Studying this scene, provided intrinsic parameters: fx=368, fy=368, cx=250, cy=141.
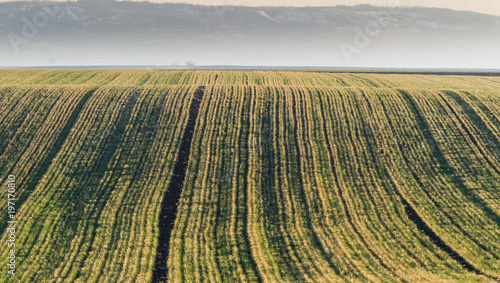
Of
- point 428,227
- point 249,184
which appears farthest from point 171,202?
point 428,227

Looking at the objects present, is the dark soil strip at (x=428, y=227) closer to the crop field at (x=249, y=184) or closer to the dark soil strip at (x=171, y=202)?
the crop field at (x=249, y=184)

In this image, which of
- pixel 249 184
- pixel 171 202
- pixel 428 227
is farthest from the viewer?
pixel 249 184

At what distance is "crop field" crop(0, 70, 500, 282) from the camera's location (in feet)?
81.1

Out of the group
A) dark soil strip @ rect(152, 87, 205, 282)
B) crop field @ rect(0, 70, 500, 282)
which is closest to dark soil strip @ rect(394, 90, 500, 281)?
crop field @ rect(0, 70, 500, 282)

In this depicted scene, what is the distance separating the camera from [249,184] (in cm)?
3400

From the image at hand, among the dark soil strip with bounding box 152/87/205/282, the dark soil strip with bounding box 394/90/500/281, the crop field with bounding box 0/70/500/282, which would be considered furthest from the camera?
the crop field with bounding box 0/70/500/282

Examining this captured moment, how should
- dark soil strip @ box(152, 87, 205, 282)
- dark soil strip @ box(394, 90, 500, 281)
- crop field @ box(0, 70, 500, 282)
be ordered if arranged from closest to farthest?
A: dark soil strip @ box(152, 87, 205, 282) < dark soil strip @ box(394, 90, 500, 281) < crop field @ box(0, 70, 500, 282)

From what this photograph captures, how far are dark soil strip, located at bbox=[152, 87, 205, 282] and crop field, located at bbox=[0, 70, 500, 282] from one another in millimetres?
137

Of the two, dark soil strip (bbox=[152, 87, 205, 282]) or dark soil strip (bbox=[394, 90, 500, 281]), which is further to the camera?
dark soil strip (bbox=[394, 90, 500, 281])

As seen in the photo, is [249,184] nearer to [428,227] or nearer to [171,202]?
[171,202]

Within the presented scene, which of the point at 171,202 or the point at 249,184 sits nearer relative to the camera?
the point at 171,202

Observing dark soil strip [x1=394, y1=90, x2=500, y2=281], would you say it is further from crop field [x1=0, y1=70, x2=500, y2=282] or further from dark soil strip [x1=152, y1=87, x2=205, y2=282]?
dark soil strip [x1=152, y1=87, x2=205, y2=282]

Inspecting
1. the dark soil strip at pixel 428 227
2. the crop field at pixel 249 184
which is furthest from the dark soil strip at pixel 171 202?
the dark soil strip at pixel 428 227

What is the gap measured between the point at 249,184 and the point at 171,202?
722cm
